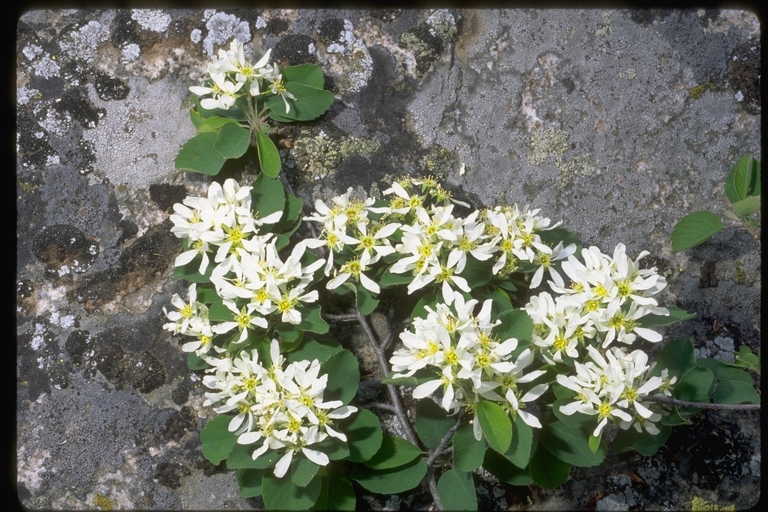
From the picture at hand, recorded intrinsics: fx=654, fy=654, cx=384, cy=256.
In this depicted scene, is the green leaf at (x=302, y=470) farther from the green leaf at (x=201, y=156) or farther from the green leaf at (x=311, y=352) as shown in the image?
the green leaf at (x=201, y=156)

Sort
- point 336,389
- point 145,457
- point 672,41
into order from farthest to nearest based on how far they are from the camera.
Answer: point 672,41
point 145,457
point 336,389

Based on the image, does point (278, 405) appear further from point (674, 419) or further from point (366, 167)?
point (674, 419)

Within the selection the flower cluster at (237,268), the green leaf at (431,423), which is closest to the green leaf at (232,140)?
the flower cluster at (237,268)

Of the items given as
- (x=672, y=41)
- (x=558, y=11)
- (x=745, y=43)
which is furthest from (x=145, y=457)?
(x=745, y=43)

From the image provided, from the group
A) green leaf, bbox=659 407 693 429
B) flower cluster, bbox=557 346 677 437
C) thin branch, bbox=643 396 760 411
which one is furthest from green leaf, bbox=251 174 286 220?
green leaf, bbox=659 407 693 429

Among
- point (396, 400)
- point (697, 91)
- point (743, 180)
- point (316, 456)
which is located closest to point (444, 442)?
point (396, 400)

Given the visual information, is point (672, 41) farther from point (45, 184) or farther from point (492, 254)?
point (45, 184)
